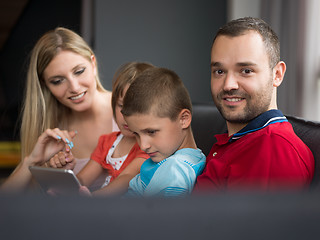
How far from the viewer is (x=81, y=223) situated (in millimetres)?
432

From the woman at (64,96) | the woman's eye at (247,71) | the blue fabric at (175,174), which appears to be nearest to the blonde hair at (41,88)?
the woman at (64,96)

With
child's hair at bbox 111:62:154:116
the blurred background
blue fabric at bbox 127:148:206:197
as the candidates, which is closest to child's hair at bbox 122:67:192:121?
blue fabric at bbox 127:148:206:197

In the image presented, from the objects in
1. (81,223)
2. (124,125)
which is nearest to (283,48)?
(124,125)

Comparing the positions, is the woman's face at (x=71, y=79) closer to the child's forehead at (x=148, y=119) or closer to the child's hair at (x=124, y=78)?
the child's hair at (x=124, y=78)

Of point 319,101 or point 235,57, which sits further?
point 319,101

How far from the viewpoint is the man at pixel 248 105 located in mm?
1056

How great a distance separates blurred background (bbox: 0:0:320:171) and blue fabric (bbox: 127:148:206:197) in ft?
6.37

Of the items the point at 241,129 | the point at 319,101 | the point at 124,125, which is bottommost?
the point at 319,101

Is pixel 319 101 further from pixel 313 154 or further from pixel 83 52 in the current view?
pixel 313 154

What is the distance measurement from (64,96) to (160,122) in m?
0.91

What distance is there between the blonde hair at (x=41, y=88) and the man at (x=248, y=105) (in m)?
1.09

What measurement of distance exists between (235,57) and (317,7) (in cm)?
214

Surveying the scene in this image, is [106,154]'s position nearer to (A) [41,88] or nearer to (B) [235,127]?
(A) [41,88]

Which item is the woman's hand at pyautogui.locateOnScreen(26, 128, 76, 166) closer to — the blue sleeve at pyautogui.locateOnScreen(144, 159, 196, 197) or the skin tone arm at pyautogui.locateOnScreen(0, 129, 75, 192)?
the skin tone arm at pyautogui.locateOnScreen(0, 129, 75, 192)
